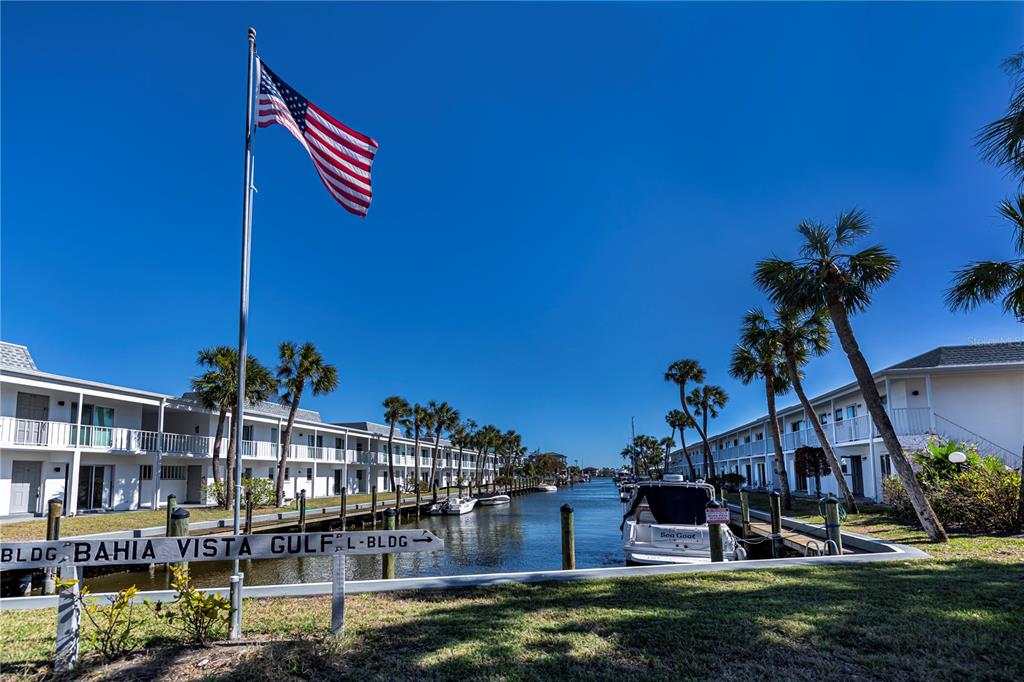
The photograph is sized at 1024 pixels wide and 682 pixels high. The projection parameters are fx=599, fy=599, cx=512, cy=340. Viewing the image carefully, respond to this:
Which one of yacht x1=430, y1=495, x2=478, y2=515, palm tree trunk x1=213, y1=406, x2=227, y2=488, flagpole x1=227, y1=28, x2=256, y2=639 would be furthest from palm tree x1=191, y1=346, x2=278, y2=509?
flagpole x1=227, y1=28, x2=256, y2=639

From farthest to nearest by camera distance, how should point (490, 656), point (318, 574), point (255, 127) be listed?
point (318, 574) → point (255, 127) → point (490, 656)

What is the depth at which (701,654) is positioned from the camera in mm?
5180

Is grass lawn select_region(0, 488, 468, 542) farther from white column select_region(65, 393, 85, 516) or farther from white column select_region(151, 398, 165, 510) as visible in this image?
white column select_region(151, 398, 165, 510)

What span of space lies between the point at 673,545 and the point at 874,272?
8.48m

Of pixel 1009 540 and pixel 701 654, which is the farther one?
pixel 1009 540

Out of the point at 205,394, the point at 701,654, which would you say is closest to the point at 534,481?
the point at 205,394

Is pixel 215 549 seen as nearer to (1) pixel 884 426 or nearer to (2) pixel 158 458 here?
(1) pixel 884 426

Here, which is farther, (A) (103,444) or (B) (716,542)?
(A) (103,444)

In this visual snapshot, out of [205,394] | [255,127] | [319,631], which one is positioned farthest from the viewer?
[205,394]

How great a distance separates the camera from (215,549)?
566 centimetres

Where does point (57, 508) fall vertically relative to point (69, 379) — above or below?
below

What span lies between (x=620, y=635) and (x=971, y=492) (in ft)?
45.2

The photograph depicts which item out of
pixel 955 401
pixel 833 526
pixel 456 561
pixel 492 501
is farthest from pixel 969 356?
pixel 492 501

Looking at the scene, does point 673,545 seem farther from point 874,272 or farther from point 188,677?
point 188,677
